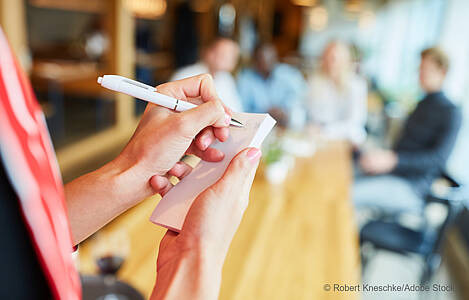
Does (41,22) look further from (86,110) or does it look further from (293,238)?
(293,238)

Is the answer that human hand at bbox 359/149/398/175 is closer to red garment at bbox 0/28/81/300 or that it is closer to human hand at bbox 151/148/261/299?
human hand at bbox 151/148/261/299

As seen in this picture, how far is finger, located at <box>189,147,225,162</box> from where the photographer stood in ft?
1.36

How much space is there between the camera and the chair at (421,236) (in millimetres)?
1396

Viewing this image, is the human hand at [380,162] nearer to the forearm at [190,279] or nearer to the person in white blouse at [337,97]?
the person in white blouse at [337,97]

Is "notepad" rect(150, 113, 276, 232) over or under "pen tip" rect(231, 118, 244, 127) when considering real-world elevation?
under

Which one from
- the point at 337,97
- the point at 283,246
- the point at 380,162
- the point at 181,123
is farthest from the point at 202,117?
the point at 337,97

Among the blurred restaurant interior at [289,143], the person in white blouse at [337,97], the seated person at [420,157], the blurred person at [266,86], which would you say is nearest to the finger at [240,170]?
the blurred restaurant interior at [289,143]

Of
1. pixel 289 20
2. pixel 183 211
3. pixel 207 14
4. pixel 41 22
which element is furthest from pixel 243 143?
pixel 289 20

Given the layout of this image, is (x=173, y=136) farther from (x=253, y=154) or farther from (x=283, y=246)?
(x=283, y=246)

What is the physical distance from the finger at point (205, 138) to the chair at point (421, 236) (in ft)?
4.03

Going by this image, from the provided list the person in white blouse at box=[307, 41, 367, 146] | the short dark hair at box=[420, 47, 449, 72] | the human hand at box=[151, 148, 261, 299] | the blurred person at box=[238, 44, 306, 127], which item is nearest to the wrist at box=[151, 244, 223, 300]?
the human hand at box=[151, 148, 261, 299]

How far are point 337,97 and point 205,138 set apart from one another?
7.47 feet

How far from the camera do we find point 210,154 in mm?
422

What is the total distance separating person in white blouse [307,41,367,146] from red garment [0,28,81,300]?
2.24m
